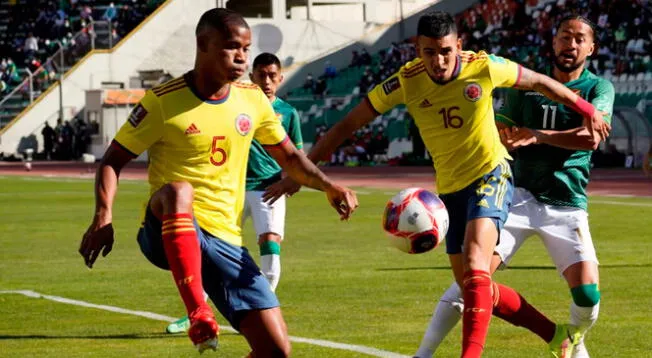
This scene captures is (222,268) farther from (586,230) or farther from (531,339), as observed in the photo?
(531,339)

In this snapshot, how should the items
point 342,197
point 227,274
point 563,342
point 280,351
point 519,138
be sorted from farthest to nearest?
point 563,342 < point 519,138 < point 342,197 < point 227,274 < point 280,351

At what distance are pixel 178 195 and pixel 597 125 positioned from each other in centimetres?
299

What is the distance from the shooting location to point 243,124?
7.23m

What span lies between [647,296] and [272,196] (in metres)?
6.06

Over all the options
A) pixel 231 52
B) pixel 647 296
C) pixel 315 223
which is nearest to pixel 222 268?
pixel 231 52

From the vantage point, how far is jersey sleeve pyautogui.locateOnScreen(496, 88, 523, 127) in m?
9.37

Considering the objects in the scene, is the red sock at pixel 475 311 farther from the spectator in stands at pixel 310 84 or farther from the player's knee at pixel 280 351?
the spectator in stands at pixel 310 84

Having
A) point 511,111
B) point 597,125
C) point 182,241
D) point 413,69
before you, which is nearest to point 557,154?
point 511,111

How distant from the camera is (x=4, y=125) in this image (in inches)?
2534

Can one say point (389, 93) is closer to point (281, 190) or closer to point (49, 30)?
point (281, 190)

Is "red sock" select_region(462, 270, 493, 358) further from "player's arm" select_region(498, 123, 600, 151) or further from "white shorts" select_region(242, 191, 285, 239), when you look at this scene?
"white shorts" select_region(242, 191, 285, 239)

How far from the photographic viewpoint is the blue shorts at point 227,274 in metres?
7.05

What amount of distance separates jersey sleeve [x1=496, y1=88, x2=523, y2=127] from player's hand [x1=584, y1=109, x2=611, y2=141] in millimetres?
720

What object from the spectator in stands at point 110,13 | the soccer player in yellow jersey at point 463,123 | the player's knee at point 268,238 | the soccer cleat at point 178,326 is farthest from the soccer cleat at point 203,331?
the spectator in stands at point 110,13
